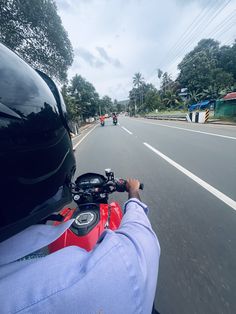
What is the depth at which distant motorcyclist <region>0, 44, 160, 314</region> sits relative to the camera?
1.92 feet

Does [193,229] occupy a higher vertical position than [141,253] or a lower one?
lower

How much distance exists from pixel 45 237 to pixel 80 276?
30 cm

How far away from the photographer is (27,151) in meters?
0.94

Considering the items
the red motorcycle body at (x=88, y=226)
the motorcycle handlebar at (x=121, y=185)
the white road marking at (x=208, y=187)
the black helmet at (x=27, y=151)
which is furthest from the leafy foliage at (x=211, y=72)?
the black helmet at (x=27, y=151)

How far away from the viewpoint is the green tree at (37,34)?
14.2 metres

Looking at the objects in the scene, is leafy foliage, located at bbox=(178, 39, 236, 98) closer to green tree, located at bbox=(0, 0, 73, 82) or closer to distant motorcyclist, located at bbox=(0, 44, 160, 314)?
green tree, located at bbox=(0, 0, 73, 82)

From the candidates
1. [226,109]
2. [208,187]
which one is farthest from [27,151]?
[226,109]

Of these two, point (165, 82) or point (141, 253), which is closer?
point (141, 253)

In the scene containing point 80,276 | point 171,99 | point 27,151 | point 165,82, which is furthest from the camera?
point 165,82

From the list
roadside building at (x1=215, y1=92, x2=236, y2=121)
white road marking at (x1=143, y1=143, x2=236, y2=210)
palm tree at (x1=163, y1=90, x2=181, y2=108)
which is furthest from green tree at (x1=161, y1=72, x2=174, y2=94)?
white road marking at (x1=143, y1=143, x2=236, y2=210)

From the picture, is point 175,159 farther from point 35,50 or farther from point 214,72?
point 214,72

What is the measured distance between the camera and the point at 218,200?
324 centimetres

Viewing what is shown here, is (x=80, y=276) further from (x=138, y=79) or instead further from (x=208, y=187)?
(x=138, y=79)

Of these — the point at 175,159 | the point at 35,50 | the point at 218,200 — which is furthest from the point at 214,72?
the point at 218,200
